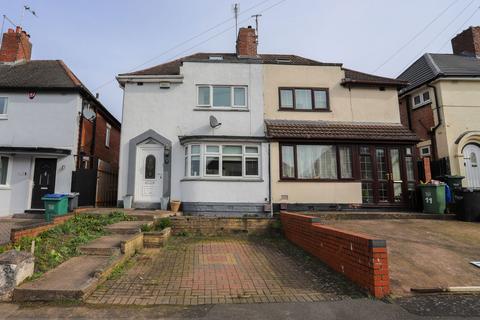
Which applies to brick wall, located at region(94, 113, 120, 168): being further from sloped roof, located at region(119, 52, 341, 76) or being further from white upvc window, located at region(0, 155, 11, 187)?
sloped roof, located at region(119, 52, 341, 76)

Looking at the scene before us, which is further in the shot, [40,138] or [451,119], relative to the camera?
[451,119]

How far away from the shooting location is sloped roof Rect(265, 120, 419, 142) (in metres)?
12.2

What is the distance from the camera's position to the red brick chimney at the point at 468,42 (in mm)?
17938

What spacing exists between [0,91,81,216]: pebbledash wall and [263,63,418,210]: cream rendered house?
844 centimetres

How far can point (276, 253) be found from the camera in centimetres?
734

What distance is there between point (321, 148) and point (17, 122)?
509 inches

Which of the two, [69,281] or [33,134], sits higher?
[33,134]

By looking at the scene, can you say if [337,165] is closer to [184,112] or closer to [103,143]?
[184,112]

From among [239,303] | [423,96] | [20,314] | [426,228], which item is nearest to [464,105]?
[423,96]

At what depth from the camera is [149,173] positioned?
12477mm

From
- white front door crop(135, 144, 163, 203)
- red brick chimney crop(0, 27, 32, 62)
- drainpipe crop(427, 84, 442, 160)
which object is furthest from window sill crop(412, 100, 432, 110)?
red brick chimney crop(0, 27, 32, 62)

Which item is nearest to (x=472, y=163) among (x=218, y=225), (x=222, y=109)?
(x=222, y=109)

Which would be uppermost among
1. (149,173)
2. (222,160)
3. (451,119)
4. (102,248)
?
(451,119)

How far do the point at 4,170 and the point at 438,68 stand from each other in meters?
21.4
